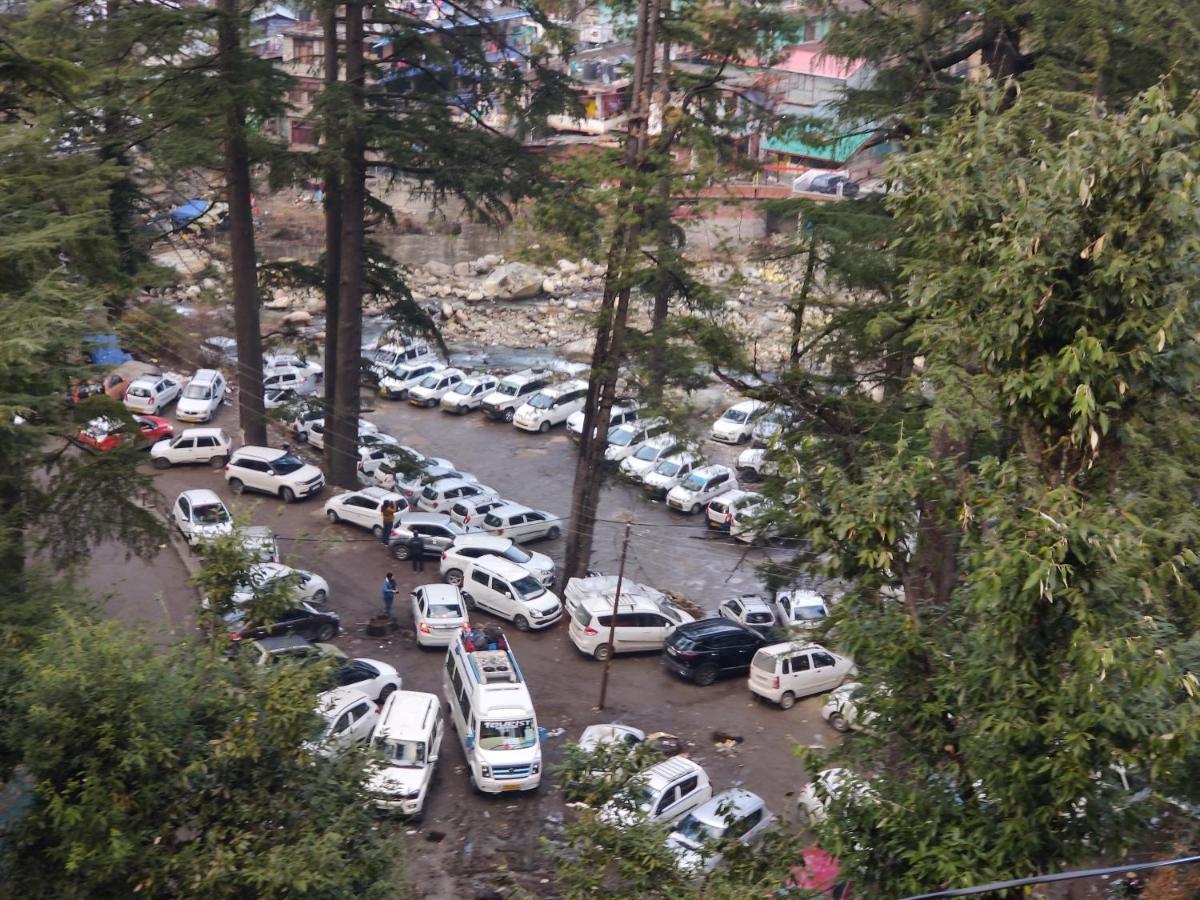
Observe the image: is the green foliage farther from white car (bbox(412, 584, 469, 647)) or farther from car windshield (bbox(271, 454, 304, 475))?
car windshield (bbox(271, 454, 304, 475))

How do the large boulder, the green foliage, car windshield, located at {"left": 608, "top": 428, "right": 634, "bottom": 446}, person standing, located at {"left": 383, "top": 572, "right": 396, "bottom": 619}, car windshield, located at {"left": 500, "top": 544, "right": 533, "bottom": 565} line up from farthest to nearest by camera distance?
the large boulder, car windshield, located at {"left": 608, "top": 428, "right": 634, "bottom": 446}, car windshield, located at {"left": 500, "top": 544, "right": 533, "bottom": 565}, person standing, located at {"left": 383, "top": 572, "right": 396, "bottom": 619}, the green foliage

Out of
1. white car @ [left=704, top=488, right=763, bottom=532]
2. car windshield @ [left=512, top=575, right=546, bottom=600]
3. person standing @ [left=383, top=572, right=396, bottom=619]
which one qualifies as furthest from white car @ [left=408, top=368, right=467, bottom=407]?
person standing @ [left=383, top=572, right=396, bottom=619]

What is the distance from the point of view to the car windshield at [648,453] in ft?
95.0

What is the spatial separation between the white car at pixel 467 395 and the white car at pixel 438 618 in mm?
15302

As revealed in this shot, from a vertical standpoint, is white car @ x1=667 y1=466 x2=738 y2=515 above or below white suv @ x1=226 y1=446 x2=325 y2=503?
below

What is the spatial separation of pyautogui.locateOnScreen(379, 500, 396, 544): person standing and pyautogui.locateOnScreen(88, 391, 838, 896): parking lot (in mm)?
385

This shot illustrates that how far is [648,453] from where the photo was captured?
29.2m

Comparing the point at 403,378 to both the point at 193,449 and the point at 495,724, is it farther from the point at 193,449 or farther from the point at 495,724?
the point at 495,724

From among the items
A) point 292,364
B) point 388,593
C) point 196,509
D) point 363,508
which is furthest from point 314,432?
point 388,593

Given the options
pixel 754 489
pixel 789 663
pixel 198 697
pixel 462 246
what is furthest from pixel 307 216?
pixel 198 697

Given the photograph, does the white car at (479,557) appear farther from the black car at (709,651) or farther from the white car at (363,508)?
the black car at (709,651)

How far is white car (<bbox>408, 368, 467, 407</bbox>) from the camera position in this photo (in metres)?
33.9

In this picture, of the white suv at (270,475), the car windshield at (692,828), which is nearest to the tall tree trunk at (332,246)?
the white suv at (270,475)

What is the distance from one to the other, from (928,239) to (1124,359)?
1843 millimetres
